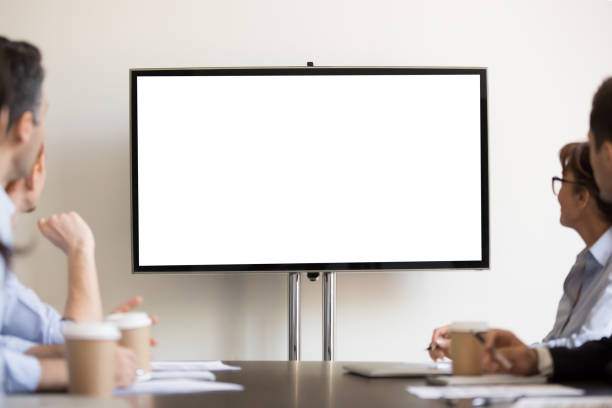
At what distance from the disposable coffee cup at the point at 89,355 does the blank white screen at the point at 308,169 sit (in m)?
1.91

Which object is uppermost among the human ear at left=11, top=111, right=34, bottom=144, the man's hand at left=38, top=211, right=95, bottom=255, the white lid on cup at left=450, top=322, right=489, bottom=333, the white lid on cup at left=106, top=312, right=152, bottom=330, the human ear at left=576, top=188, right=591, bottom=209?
the human ear at left=11, top=111, right=34, bottom=144

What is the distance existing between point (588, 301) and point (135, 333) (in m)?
1.19

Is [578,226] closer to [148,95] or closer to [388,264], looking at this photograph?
[388,264]

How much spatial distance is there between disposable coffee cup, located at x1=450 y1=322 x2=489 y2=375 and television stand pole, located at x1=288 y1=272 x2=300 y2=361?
5.48 feet

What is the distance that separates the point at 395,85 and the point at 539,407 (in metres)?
2.19

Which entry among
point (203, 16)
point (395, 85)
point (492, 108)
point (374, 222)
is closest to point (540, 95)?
point (492, 108)

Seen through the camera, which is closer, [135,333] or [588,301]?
[135,333]

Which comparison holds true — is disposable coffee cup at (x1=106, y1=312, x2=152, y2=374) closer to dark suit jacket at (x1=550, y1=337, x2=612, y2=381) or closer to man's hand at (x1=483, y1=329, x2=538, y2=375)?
man's hand at (x1=483, y1=329, x2=538, y2=375)

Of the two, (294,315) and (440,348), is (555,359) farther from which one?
(294,315)

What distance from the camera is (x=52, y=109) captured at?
133 inches

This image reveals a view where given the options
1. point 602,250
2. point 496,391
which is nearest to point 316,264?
point 602,250

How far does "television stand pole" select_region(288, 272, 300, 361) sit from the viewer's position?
3225mm

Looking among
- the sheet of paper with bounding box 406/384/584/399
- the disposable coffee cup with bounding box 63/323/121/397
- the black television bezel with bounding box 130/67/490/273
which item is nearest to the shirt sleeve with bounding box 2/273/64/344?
the disposable coffee cup with bounding box 63/323/121/397

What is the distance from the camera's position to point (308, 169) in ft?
10.4
